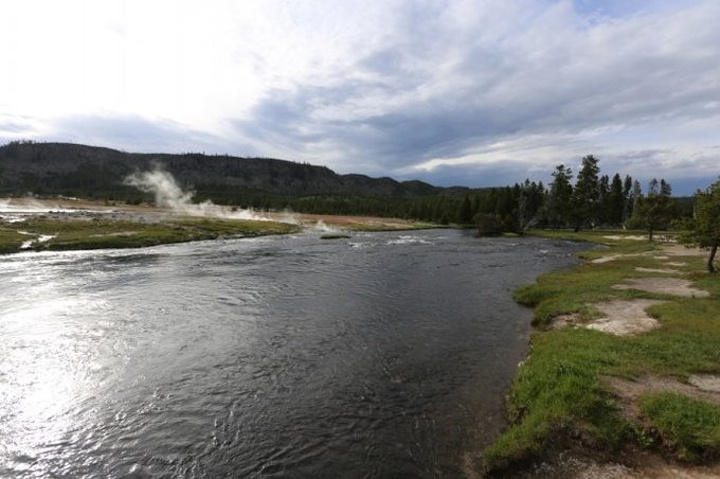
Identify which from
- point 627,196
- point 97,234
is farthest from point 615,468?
point 627,196

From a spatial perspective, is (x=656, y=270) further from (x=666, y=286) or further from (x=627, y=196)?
(x=627, y=196)

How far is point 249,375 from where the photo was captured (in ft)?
67.1

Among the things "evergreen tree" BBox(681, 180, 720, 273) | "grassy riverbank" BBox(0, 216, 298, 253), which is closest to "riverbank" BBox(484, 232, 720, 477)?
"evergreen tree" BBox(681, 180, 720, 273)

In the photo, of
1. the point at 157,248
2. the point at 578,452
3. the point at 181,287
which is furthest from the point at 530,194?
the point at 578,452

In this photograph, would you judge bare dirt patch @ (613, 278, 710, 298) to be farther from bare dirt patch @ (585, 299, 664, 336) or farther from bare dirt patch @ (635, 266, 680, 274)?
bare dirt patch @ (635, 266, 680, 274)

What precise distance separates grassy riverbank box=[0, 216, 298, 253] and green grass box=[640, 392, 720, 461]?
72.5 metres

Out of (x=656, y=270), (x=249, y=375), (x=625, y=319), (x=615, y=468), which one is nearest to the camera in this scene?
(x=615, y=468)

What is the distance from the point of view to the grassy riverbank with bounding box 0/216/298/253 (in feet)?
208

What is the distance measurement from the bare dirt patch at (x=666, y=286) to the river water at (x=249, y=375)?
1100 centimetres

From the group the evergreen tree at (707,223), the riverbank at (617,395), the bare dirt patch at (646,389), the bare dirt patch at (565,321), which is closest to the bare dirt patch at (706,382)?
the riverbank at (617,395)

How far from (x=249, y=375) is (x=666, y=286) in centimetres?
3589

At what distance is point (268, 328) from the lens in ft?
90.2

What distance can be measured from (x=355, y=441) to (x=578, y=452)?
7.40 meters

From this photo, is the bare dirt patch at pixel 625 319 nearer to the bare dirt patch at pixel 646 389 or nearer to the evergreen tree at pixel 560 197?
the bare dirt patch at pixel 646 389
